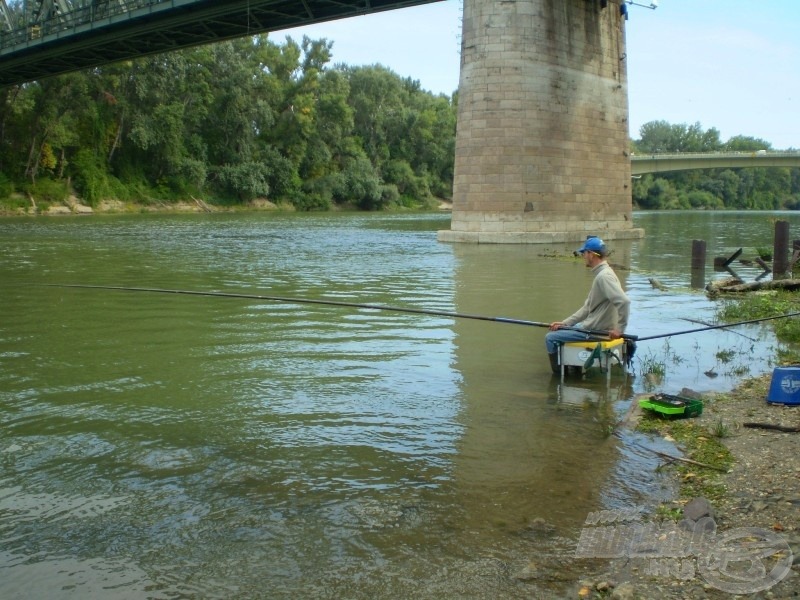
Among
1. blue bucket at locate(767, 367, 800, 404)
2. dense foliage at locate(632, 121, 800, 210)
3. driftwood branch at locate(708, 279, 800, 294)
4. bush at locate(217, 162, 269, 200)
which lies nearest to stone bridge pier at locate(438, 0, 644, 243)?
driftwood branch at locate(708, 279, 800, 294)

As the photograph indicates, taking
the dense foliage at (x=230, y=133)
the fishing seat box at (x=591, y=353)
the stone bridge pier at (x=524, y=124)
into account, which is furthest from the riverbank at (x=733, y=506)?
the dense foliage at (x=230, y=133)

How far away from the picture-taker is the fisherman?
7371 mm

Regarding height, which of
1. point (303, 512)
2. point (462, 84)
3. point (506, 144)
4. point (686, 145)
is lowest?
point (303, 512)

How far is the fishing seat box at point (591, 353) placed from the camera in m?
7.21

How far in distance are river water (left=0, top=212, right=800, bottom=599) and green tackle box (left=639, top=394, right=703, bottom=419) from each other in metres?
0.36

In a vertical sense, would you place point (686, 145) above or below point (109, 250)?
above

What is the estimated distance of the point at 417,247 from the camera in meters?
26.9

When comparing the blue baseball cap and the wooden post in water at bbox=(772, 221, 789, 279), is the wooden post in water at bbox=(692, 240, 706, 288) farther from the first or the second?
the blue baseball cap

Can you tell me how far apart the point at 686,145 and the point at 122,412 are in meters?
144

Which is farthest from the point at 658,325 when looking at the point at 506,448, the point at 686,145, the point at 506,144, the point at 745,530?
the point at 686,145

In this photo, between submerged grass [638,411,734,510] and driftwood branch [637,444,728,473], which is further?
driftwood branch [637,444,728,473]

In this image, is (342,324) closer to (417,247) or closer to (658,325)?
(658,325)

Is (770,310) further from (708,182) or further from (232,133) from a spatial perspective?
(708,182)

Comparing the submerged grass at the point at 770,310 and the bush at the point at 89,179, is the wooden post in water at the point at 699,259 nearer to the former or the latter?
the submerged grass at the point at 770,310
